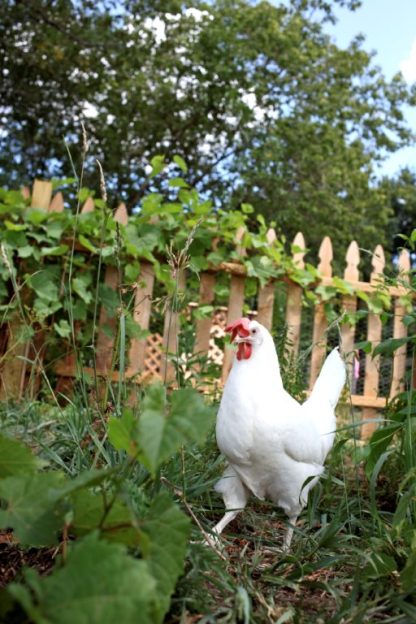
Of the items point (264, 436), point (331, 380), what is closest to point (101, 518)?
point (264, 436)

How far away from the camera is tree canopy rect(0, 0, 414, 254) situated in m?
10.8

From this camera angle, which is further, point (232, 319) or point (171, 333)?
point (232, 319)

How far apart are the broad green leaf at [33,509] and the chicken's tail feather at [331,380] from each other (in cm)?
119

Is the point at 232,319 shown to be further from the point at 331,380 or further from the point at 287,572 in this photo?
the point at 287,572

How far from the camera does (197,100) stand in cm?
1201

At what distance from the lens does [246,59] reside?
11383 millimetres

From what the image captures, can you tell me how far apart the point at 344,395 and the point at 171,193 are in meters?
9.54

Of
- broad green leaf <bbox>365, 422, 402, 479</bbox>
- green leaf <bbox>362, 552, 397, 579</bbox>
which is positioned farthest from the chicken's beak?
green leaf <bbox>362, 552, 397, 579</bbox>

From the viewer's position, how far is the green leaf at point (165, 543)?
82 centimetres

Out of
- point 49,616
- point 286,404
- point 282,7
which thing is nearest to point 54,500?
point 49,616

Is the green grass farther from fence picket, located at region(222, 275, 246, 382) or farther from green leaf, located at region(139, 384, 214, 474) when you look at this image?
fence picket, located at region(222, 275, 246, 382)

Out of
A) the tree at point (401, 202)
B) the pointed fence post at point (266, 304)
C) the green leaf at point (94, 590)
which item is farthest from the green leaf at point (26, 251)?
the tree at point (401, 202)

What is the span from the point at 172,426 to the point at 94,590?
0.68 ft

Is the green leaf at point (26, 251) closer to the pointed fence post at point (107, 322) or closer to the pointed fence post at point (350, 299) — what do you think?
the pointed fence post at point (107, 322)
